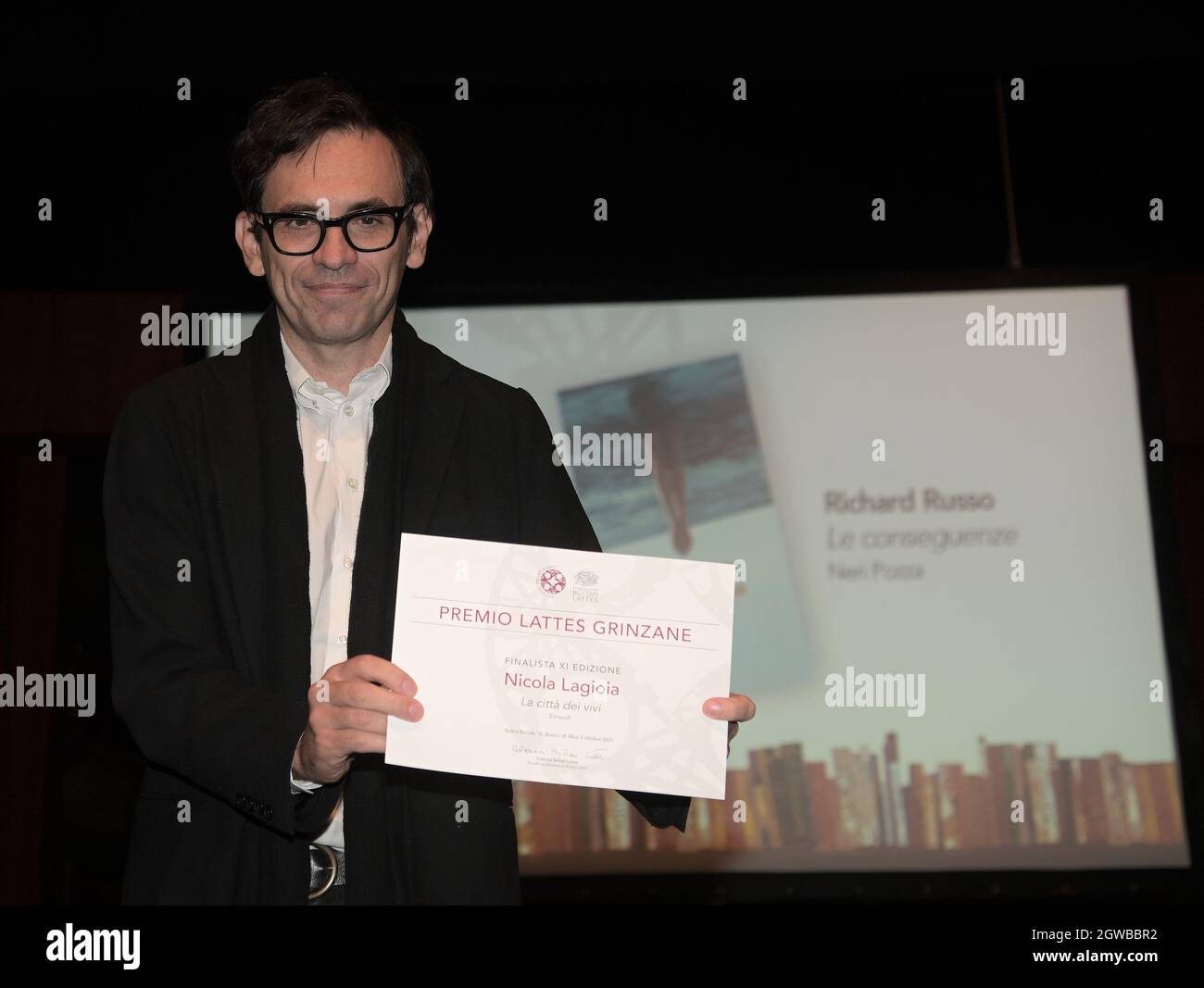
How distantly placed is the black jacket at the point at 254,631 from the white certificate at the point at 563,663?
0.61 feet

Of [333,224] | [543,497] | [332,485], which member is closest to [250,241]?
[333,224]

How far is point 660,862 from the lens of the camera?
11.4 ft

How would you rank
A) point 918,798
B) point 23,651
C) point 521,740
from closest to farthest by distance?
point 521,740 < point 918,798 < point 23,651

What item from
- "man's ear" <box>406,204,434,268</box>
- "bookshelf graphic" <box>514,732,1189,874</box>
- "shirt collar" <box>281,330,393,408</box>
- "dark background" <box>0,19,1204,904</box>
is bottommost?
"bookshelf graphic" <box>514,732,1189,874</box>

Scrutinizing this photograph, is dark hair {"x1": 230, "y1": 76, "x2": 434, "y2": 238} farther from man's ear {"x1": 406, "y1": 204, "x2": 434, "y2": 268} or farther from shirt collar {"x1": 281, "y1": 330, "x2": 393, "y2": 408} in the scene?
shirt collar {"x1": 281, "y1": 330, "x2": 393, "y2": 408}

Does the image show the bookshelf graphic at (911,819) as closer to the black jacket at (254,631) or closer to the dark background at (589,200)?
the dark background at (589,200)

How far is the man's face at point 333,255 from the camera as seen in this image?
1.69m

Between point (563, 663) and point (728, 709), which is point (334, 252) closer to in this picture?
point (563, 663)

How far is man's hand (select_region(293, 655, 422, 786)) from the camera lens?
139 centimetres

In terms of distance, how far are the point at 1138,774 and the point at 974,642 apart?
61 centimetres

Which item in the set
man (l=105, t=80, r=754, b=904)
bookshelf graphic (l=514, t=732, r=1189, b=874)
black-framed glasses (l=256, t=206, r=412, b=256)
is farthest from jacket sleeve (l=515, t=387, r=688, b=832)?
bookshelf graphic (l=514, t=732, r=1189, b=874)

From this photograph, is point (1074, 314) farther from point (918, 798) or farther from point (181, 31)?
point (181, 31)

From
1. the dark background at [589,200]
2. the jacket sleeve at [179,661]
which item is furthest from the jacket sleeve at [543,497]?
the dark background at [589,200]
